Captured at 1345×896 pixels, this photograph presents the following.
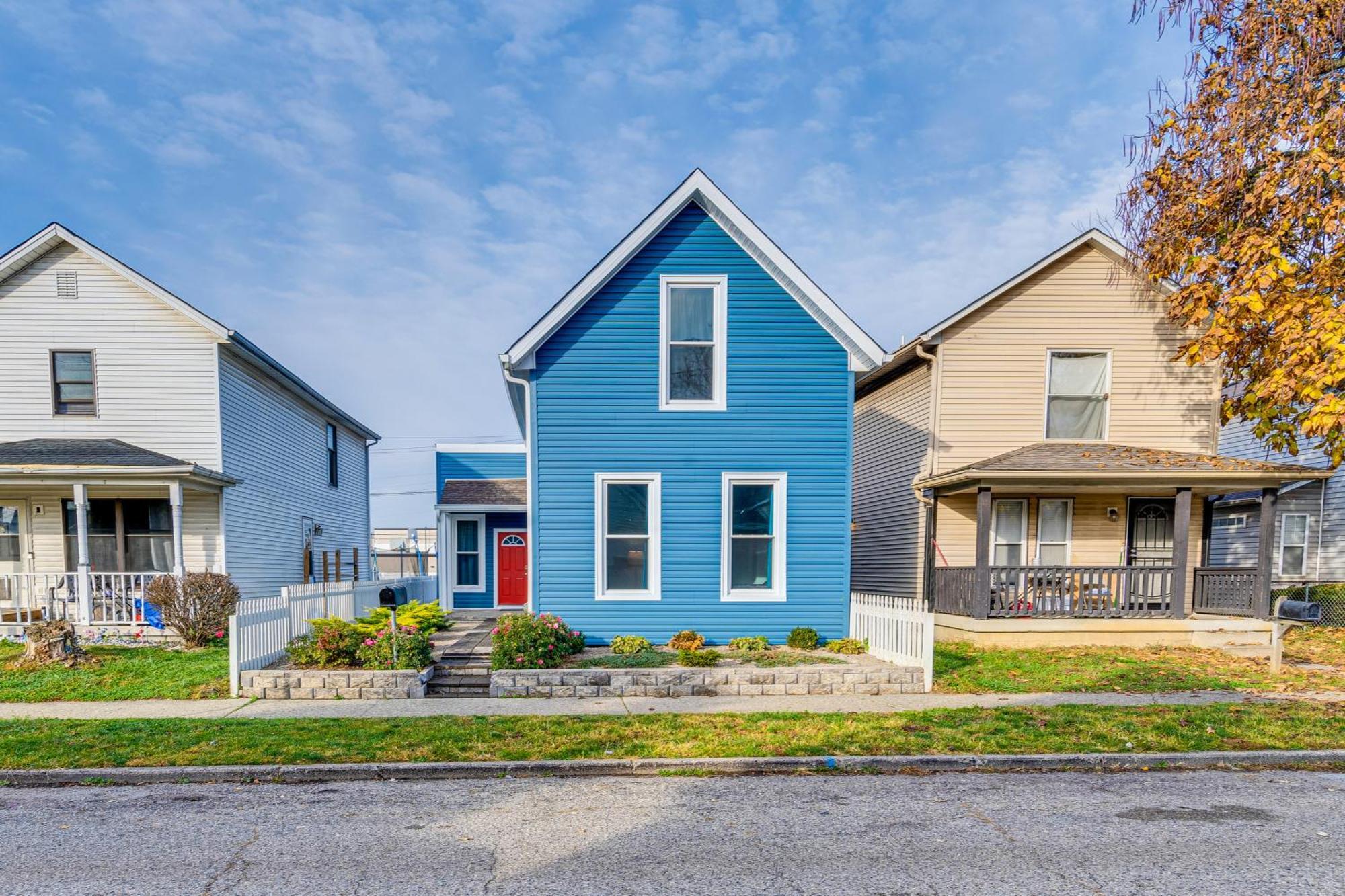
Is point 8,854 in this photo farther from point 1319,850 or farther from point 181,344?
point 181,344

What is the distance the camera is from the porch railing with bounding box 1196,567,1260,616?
41.8 ft

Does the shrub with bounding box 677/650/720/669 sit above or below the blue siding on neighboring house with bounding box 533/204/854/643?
below

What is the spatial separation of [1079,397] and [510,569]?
1446 cm

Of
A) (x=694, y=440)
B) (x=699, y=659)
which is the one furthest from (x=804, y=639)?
(x=694, y=440)

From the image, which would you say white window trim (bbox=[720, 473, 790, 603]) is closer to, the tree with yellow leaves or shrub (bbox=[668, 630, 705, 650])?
shrub (bbox=[668, 630, 705, 650])

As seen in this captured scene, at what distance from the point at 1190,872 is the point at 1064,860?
70cm

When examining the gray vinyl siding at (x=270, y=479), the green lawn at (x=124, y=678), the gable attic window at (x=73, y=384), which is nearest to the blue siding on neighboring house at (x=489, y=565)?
the gray vinyl siding at (x=270, y=479)

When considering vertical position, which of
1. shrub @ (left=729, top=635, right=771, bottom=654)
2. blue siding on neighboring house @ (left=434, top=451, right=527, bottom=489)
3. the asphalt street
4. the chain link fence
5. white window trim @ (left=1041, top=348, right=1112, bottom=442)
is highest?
white window trim @ (left=1041, top=348, right=1112, bottom=442)

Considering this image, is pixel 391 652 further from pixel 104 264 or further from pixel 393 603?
pixel 104 264

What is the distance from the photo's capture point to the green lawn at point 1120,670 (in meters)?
9.34

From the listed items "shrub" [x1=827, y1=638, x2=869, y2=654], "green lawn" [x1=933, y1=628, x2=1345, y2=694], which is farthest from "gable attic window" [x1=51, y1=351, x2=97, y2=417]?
"green lawn" [x1=933, y1=628, x2=1345, y2=694]

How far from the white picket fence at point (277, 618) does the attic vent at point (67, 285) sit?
8.19m

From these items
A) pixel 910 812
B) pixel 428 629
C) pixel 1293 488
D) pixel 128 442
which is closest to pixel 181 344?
pixel 128 442

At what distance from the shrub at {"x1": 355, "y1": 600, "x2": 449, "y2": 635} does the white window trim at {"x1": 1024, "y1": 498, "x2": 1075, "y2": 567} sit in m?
11.9
